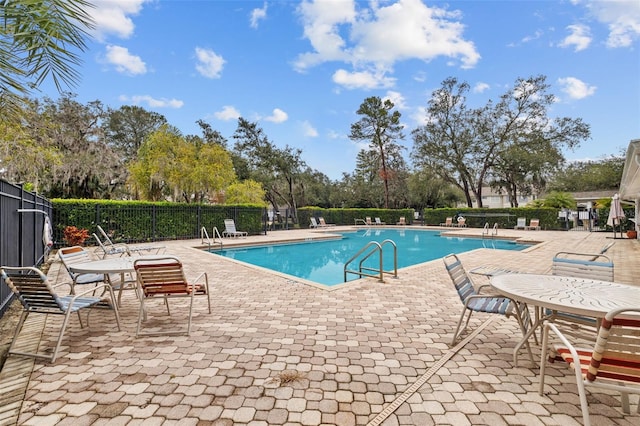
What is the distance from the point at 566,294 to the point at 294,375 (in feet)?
6.83

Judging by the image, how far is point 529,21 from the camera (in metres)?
14.0

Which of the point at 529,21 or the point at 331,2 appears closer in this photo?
the point at 331,2

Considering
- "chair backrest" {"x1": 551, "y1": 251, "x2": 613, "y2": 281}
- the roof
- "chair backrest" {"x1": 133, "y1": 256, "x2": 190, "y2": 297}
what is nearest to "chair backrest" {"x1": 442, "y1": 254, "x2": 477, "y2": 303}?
"chair backrest" {"x1": 551, "y1": 251, "x2": 613, "y2": 281}

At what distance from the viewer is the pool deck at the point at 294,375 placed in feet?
6.23

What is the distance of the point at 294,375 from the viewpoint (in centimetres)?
236

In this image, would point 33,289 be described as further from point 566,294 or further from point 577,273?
point 577,273

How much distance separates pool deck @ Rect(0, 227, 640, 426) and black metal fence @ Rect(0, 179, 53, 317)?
97 centimetres

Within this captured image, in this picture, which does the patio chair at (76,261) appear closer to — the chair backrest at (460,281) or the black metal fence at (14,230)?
the black metal fence at (14,230)

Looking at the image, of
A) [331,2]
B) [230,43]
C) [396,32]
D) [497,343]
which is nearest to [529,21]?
[396,32]

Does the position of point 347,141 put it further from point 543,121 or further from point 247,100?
point 543,121

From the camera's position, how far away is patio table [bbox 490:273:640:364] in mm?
2041

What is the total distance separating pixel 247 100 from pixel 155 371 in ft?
79.4

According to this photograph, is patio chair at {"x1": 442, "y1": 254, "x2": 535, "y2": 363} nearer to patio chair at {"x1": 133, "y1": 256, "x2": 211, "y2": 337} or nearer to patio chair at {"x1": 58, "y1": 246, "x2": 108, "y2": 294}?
patio chair at {"x1": 133, "y1": 256, "x2": 211, "y2": 337}

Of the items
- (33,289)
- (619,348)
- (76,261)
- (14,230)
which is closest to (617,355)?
(619,348)
